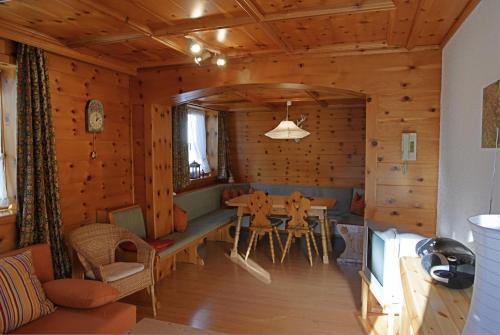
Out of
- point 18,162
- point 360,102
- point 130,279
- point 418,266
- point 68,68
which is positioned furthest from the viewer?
point 360,102

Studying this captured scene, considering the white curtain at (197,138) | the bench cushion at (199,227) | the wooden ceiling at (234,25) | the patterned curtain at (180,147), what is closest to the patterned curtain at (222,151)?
the white curtain at (197,138)

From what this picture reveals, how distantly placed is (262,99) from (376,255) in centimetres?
366

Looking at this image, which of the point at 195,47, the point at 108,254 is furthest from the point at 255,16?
the point at 108,254

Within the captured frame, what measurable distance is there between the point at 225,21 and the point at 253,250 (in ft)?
11.4

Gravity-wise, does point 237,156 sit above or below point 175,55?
below

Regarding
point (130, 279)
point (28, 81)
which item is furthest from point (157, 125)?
point (130, 279)

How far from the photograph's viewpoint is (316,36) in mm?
2783

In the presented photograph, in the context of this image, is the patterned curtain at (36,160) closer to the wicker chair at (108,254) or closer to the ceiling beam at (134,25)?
the wicker chair at (108,254)

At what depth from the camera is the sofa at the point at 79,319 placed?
2056 mm

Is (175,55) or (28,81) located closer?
(28,81)

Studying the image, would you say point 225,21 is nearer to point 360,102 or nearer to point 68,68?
point 68,68

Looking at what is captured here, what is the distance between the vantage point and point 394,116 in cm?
304

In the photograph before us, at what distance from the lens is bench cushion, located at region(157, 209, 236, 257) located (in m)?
3.83

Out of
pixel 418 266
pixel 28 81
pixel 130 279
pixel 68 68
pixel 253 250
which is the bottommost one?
pixel 253 250
